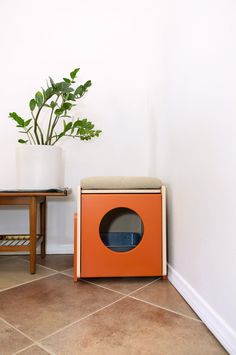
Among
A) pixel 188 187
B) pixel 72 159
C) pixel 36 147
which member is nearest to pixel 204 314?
pixel 188 187

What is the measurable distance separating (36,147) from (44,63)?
0.67 meters

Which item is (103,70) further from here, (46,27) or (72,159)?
(72,159)

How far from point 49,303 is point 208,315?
566 mm

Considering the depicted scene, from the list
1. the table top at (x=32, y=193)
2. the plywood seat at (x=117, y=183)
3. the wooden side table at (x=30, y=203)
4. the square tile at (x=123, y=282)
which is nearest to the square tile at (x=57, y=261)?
the wooden side table at (x=30, y=203)

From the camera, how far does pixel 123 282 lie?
1.22 m

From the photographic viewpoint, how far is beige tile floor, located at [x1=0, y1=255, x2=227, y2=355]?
2.40ft

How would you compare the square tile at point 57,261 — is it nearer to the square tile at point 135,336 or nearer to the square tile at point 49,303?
the square tile at point 49,303

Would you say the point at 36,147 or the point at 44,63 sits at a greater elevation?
the point at 44,63

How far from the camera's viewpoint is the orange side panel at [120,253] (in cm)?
120

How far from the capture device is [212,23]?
85cm

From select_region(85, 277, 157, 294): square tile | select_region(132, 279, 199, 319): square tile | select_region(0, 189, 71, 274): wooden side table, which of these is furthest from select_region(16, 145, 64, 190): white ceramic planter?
select_region(132, 279, 199, 319): square tile

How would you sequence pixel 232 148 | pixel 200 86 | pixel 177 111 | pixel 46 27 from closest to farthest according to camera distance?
pixel 232 148 → pixel 200 86 → pixel 177 111 → pixel 46 27

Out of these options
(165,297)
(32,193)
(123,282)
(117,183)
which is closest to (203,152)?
(117,183)

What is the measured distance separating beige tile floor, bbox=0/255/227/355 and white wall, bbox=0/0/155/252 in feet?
2.10
